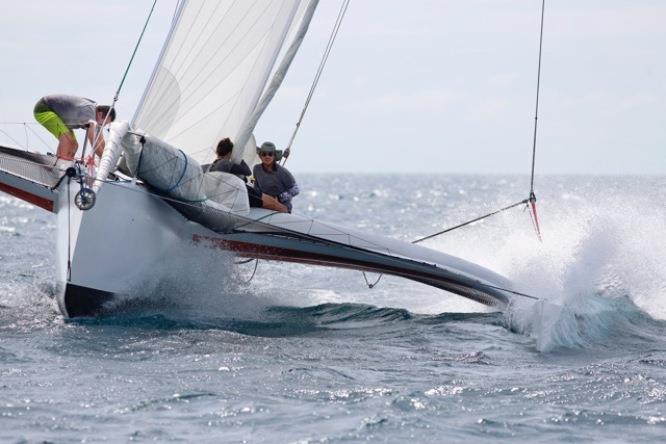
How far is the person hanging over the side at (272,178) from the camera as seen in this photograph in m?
8.85

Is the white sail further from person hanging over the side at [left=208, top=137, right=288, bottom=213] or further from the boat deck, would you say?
the boat deck

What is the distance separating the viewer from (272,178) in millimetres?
8859

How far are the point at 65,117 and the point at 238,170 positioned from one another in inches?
54.7

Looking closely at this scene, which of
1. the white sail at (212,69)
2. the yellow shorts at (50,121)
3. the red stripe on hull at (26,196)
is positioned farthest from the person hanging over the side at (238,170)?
the red stripe on hull at (26,196)

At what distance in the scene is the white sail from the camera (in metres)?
8.68

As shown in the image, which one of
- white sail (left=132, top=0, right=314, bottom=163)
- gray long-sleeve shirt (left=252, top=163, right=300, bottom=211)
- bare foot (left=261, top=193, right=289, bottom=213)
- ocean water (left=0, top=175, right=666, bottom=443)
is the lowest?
ocean water (left=0, top=175, right=666, bottom=443)

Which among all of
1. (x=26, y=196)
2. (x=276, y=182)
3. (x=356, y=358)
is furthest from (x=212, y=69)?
(x=356, y=358)

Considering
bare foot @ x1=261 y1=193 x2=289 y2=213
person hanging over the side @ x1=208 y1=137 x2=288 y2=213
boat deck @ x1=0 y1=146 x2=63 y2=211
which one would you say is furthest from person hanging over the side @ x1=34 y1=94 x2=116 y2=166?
bare foot @ x1=261 y1=193 x2=289 y2=213

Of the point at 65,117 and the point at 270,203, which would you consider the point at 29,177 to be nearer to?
the point at 65,117

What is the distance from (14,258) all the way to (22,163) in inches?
220

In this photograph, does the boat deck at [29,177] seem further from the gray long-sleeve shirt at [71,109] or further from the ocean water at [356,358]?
the ocean water at [356,358]

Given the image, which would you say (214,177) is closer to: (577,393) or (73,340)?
(73,340)

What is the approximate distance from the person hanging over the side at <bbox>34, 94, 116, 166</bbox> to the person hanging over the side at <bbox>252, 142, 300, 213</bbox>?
1.26 m

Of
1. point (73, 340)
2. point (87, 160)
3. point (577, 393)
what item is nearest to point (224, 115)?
point (87, 160)
